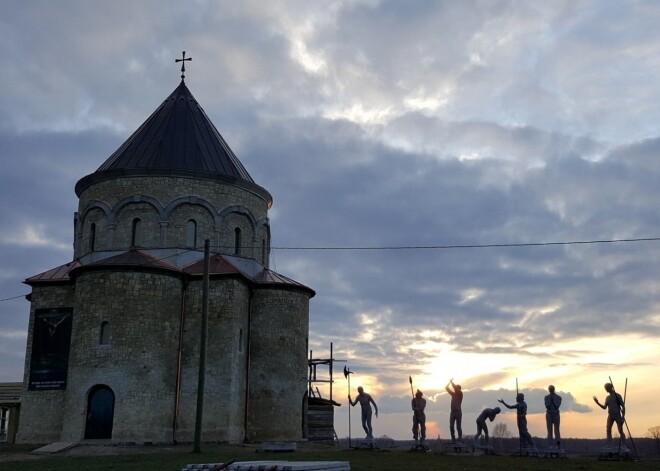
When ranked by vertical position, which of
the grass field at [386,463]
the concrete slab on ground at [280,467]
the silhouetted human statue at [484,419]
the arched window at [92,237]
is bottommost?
the grass field at [386,463]

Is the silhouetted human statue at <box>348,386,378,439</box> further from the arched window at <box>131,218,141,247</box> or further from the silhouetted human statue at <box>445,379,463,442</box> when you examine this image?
the arched window at <box>131,218,141,247</box>

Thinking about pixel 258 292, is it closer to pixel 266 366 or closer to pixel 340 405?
pixel 266 366

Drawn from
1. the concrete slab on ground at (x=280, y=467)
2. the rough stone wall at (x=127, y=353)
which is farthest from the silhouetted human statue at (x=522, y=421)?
the rough stone wall at (x=127, y=353)

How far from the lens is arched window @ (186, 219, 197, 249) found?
35250 mm

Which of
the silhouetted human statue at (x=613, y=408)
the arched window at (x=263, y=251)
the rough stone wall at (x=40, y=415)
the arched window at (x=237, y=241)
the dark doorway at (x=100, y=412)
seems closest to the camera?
the silhouetted human statue at (x=613, y=408)

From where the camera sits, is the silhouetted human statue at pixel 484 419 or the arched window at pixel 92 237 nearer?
the silhouetted human statue at pixel 484 419

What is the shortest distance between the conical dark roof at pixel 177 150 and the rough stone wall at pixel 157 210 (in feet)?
1.51

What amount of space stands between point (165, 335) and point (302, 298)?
791 centimetres

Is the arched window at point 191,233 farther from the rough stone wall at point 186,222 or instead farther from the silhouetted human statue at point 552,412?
the silhouetted human statue at point 552,412

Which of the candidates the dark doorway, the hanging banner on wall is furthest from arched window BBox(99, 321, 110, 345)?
the hanging banner on wall

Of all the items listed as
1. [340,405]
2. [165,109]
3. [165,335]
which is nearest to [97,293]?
[165,335]

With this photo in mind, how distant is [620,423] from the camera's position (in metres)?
22.9

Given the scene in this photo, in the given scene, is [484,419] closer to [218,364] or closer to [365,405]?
[365,405]

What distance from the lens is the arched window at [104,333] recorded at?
30.4 meters
